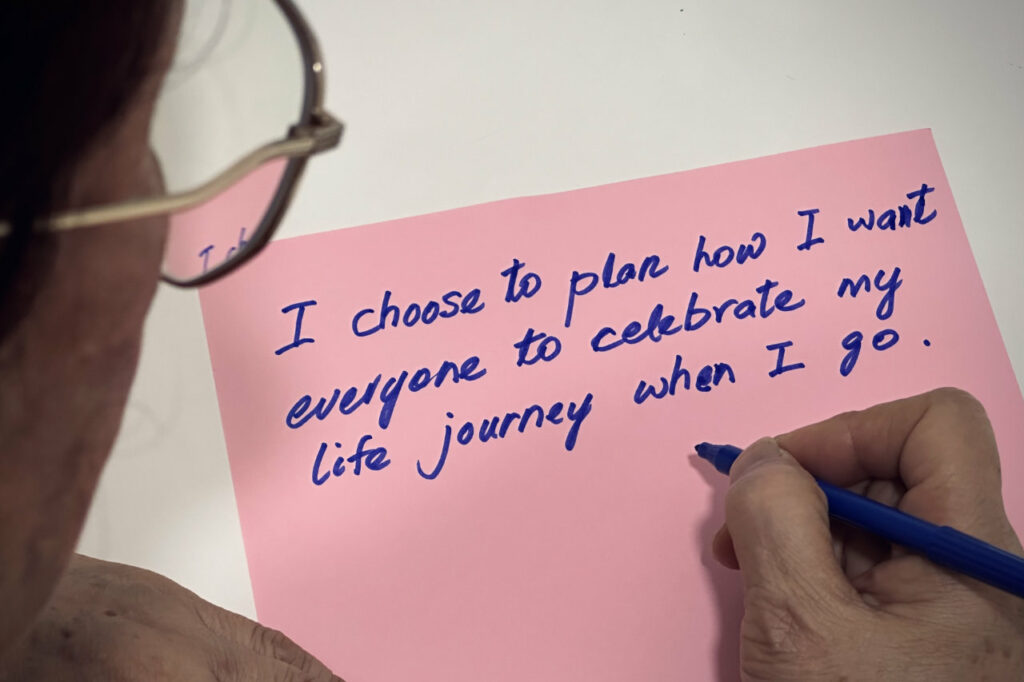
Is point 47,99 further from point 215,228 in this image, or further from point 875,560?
point 875,560

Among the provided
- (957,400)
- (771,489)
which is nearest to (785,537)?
(771,489)

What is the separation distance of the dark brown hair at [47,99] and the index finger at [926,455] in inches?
18.1

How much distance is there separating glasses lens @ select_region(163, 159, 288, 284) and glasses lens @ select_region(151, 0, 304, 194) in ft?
0.06

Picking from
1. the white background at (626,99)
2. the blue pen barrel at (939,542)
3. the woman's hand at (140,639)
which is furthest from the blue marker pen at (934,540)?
the woman's hand at (140,639)

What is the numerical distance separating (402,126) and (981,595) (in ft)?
1.68

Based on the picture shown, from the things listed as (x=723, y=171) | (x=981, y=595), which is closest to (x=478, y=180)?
(x=723, y=171)

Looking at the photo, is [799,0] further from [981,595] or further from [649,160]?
[981,595]

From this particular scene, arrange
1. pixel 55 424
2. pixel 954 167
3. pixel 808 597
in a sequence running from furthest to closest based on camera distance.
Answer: pixel 954 167
pixel 808 597
pixel 55 424

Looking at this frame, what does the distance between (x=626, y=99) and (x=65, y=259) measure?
503 mm

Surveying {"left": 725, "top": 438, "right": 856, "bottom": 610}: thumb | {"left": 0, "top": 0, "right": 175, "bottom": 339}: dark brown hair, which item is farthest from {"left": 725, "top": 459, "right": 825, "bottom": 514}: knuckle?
{"left": 0, "top": 0, "right": 175, "bottom": 339}: dark brown hair

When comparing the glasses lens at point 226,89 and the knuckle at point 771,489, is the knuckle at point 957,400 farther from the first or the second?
the glasses lens at point 226,89

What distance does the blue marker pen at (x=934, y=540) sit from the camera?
0.45 m

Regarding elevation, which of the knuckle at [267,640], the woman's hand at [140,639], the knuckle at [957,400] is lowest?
the woman's hand at [140,639]

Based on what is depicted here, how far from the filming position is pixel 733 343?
617 mm
